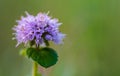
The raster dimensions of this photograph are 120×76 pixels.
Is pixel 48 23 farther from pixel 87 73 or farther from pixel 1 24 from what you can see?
pixel 1 24

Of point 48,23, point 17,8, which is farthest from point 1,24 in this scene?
point 48,23

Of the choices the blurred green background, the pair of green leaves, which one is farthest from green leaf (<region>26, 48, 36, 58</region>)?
the blurred green background

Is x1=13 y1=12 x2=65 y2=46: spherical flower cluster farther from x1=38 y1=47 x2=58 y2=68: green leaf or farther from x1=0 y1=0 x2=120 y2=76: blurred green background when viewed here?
x1=0 y1=0 x2=120 y2=76: blurred green background

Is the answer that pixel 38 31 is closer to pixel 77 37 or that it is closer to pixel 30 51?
pixel 30 51

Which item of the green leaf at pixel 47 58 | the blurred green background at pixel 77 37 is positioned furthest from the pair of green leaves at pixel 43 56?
the blurred green background at pixel 77 37

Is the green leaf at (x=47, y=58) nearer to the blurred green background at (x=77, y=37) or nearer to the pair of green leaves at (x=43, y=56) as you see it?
the pair of green leaves at (x=43, y=56)

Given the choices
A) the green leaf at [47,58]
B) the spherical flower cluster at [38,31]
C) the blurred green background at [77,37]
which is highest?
the blurred green background at [77,37]
